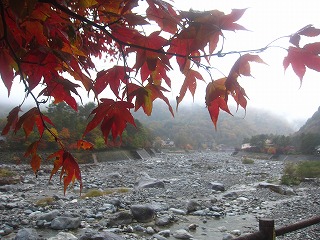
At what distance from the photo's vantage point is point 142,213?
5.87 meters

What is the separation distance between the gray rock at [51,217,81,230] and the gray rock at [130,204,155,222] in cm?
117

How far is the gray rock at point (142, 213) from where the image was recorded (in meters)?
5.80

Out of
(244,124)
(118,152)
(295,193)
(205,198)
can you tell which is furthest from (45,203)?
(244,124)

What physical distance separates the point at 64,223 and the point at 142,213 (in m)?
1.59

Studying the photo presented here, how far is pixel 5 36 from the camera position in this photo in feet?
2.83

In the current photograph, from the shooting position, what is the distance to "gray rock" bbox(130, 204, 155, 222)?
5801mm

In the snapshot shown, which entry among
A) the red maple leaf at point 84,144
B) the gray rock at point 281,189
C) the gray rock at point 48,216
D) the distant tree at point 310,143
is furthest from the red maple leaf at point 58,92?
the distant tree at point 310,143

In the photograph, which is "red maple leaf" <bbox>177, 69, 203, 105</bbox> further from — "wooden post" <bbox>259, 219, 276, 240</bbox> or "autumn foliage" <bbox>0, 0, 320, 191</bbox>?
"wooden post" <bbox>259, 219, 276, 240</bbox>

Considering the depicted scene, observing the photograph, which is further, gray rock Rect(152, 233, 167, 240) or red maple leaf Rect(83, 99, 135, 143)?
gray rock Rect(152, 233, 167, 240)

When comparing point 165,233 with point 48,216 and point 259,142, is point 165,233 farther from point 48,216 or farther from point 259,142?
point 259,142

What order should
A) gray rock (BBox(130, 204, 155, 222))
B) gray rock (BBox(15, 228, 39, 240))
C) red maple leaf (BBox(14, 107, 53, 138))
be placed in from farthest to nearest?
gray rock (BBox(130, 204, 155, 222))
gray rock (BBox(15, 228, 39, 240))
red maple leaf (BBox(14, 107, 53, 138))

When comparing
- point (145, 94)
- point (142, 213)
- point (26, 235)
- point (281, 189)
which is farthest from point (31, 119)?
point (281, 189)

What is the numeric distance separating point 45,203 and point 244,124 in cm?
8737

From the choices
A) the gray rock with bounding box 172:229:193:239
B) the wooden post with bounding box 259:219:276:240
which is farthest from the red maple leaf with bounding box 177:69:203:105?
the gray rock with bounding box 172:229:193:239
